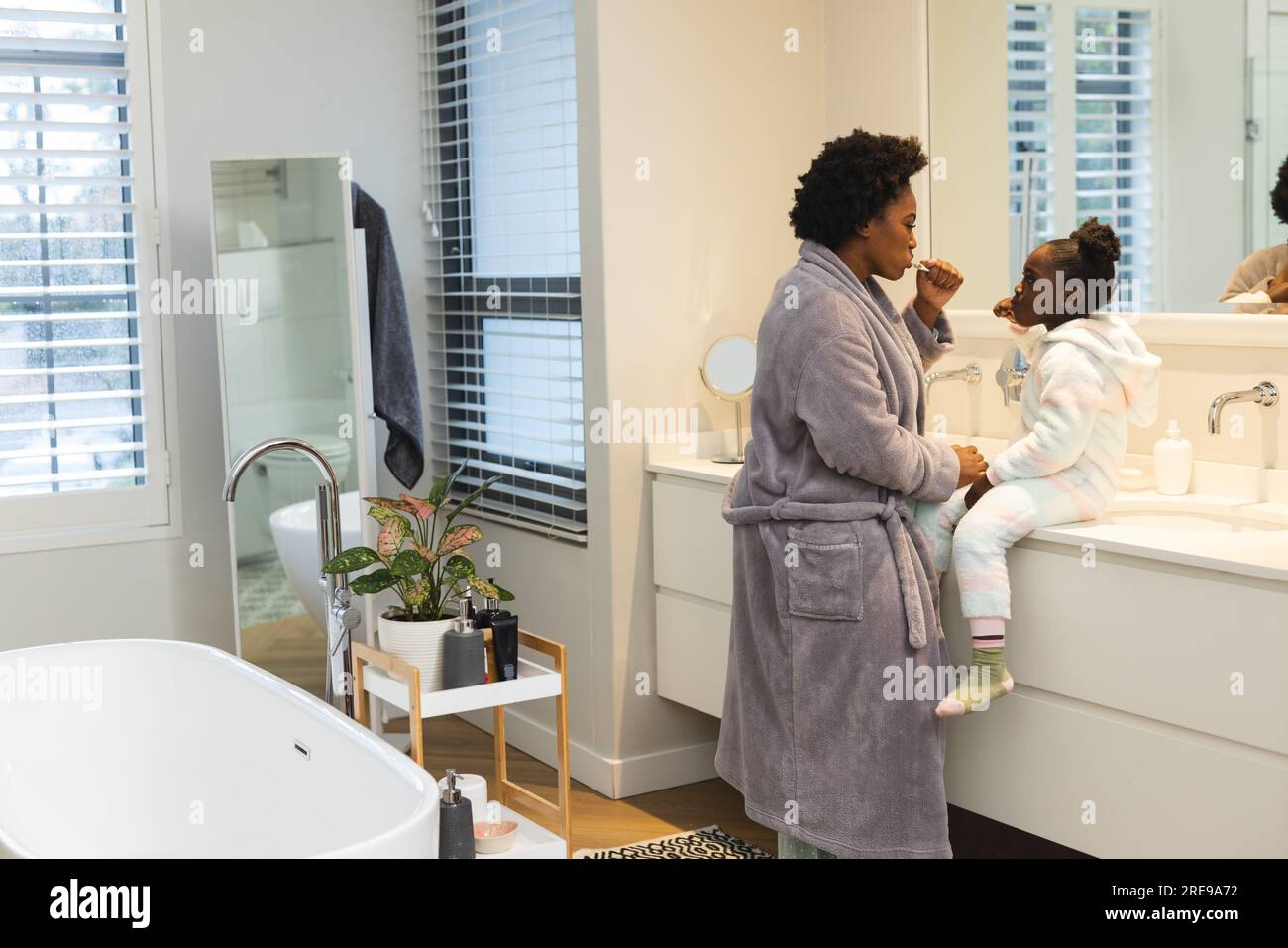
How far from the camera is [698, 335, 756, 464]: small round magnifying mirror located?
3.37 m

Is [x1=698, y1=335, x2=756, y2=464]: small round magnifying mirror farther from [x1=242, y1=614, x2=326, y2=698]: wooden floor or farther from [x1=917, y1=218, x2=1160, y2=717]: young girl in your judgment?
[x1=242, y1=614, x2=326, y2=698]: wooden floor

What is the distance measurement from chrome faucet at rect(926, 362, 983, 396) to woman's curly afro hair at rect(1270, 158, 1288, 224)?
74cm

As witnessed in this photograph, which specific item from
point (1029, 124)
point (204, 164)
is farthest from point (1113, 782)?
point (204, 164)

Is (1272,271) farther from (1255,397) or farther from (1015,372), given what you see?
(1015,372)

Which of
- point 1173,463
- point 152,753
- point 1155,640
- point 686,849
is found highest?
point 1173,463

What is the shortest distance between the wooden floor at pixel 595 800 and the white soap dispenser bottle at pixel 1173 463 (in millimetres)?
838

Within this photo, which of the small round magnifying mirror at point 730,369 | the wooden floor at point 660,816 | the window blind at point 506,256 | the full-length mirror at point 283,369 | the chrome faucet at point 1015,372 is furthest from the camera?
the full-length mirror at point 283,369

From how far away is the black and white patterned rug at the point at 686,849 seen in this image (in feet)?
9.98

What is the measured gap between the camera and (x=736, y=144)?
3.43 m

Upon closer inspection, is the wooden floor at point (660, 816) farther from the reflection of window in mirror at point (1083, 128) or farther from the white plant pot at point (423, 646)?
the reflection of window in mirror at point (1083, 128)

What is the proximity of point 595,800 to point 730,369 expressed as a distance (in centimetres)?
110

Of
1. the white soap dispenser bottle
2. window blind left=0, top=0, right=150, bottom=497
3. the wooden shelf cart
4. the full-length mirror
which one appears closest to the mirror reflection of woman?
the white soap dispenser bottle

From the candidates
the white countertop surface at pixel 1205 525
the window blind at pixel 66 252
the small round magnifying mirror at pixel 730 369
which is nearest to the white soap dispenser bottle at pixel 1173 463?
the white countertop surface at pixel 1205 525

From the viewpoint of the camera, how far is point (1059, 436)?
2312mm
